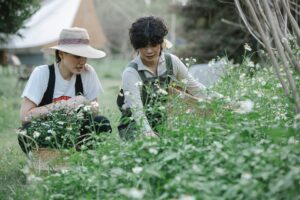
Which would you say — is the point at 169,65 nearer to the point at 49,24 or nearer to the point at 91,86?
the point at 91,86

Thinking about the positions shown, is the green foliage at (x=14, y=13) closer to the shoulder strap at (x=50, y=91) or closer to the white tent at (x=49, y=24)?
the shoulder strap at (x=50, y=91)

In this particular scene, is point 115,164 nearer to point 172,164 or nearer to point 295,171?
point 172,164

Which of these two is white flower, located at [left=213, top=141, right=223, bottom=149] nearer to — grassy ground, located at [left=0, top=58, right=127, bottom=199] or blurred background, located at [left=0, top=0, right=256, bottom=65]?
grassy ground, located at [left=0, top=58, right=127, bottom=199]

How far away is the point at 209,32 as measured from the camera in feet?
37.0

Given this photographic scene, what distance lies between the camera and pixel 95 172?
2.58 m

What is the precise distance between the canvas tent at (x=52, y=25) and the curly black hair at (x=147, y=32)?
13.1 meters

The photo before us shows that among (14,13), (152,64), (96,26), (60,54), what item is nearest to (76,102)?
(60,54)

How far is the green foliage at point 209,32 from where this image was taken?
10.5 meters

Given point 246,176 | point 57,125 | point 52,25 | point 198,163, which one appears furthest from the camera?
point 52,25

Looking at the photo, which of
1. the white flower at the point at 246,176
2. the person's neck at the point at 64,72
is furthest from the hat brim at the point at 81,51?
the white flower at the point at 246,176

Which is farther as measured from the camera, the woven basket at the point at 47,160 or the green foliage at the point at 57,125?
the green foliage at the point at 57,125

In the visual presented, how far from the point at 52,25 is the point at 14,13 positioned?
8.27 meters

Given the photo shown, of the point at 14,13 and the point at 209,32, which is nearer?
the point at 14,13

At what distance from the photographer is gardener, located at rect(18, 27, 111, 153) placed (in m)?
3.63
